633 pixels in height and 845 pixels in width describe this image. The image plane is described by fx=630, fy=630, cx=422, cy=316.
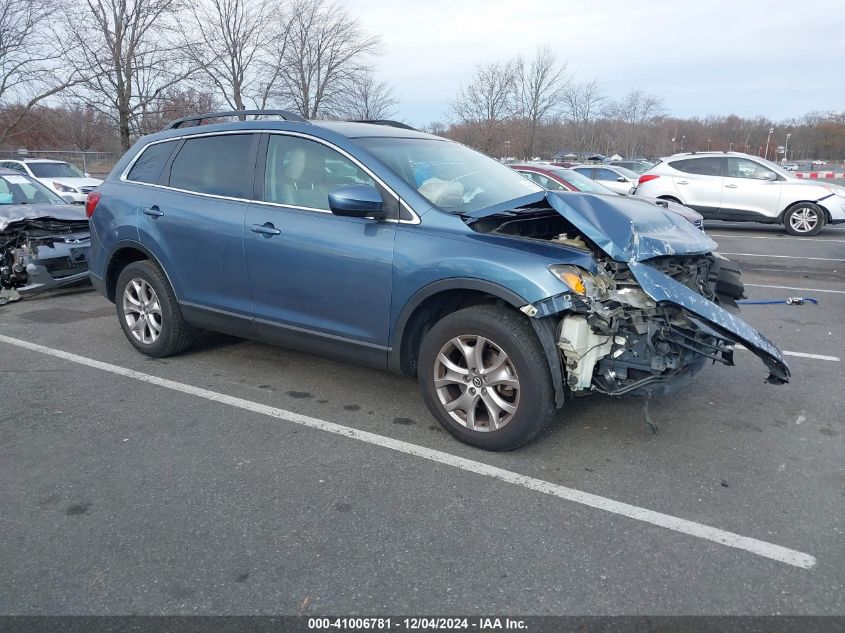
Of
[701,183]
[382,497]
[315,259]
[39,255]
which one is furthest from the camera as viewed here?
[701,183]

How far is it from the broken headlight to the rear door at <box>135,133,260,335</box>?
222 cm

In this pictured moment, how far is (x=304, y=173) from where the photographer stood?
4238 millimetres

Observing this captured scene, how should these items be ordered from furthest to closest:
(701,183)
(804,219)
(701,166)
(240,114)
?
(701,166) → (701,183) → (804,219) → (240,114)

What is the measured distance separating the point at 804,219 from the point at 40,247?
46.1 feet

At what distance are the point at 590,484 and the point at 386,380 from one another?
1.91 metres

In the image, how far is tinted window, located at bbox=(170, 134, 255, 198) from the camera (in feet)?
14.7

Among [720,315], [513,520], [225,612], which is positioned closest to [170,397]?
[225,612]

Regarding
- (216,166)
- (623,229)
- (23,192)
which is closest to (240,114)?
(216,166)

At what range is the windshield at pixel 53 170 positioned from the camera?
696 inches

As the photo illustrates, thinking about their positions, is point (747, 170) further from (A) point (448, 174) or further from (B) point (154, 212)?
(B) point (154, 212)

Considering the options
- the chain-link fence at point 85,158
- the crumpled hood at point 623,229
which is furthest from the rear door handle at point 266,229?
the chain-link fence at point 85,158

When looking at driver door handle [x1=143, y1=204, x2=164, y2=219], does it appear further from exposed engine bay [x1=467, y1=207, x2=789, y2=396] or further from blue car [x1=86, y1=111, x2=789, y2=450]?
exposed engine bay [x1=467, y1=207, x2=789, y2=396]

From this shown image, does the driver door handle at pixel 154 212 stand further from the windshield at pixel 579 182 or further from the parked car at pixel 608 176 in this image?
the parked car at pixel 608 176

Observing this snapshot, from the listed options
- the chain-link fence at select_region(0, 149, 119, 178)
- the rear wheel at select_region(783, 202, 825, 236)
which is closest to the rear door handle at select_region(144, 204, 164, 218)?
the rear wheel at select_region(783, 202, 825, 236)
